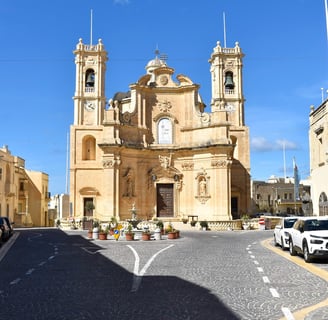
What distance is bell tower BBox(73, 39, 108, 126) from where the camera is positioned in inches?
2041

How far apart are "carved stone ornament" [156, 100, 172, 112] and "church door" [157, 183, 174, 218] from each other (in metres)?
7.62

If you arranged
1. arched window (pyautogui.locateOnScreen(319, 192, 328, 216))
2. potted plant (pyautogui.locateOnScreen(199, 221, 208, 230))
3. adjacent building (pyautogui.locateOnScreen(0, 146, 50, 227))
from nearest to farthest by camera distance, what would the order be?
arched window (pyautogui.locateOnScreen(319, 192, 328, 216))
potted plant (pyautogui.locateOnScreen(199, 221, 208, 230))
adjacent building (pyautogui.locateOnScreen(0, 146, 50, 227))

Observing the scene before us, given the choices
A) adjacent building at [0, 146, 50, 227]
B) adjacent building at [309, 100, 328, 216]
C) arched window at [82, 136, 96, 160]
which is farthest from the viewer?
adjacent building at [0, 146, 50, 227]

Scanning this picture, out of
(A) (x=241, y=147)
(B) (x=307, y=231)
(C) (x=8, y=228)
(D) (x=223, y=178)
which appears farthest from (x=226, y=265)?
(A) (x=241, y=147)

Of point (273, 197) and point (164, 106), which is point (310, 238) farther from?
point (273, 197)

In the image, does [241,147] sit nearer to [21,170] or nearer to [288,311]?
[21,170]

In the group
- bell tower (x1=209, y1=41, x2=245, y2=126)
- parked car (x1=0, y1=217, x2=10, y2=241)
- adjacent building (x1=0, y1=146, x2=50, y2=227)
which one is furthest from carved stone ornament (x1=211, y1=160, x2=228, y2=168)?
adjacent building (x1=0, y1=146, x2=50, y2=227)

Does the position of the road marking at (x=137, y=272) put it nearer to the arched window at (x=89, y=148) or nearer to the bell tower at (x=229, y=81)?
the arched window at (x=89, y=148)

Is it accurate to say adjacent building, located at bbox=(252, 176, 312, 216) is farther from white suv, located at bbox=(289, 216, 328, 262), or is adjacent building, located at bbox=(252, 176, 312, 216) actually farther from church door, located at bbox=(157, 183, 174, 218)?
white suv, located at bbox=(289, 216, 328, 262)

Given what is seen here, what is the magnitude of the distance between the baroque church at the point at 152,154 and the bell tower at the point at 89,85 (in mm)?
107

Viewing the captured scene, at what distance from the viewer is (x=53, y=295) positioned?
31.6ft

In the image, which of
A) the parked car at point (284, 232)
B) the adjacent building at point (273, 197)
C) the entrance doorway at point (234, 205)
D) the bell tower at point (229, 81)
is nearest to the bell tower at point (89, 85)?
the bell tower at point (229, 81)

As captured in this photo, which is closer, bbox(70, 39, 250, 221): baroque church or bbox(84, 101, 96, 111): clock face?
bbox(70, 39, 250, 221): baroque church

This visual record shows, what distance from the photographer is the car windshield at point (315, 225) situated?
1633 centimetres
